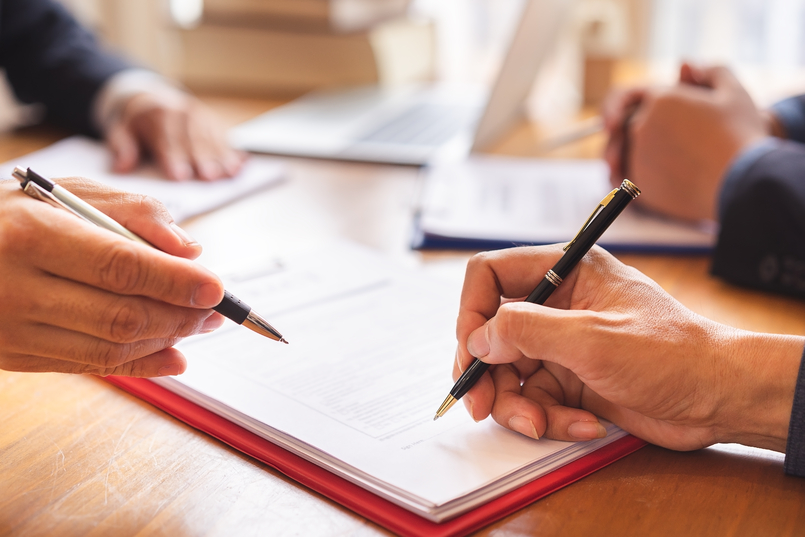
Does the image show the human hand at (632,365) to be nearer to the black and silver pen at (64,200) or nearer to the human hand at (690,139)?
the black and silver pen at (64,200)

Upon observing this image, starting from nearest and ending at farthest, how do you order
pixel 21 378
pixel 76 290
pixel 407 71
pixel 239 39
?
pixel 76 290 < pixel 21 378 < pixel 239 39 < pixel 407 71

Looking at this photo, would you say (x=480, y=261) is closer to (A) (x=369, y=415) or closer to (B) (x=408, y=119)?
(A) (x=369, y=415)

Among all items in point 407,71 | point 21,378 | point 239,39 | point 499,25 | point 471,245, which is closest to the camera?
point 21,378

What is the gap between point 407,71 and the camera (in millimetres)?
1795

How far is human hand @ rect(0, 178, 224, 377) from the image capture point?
17.0 inches

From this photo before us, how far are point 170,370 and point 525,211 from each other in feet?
1.87

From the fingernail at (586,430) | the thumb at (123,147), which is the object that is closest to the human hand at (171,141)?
the thumb at (123,147)

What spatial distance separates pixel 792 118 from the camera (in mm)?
980

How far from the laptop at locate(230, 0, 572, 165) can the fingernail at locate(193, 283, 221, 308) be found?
2.47 feet

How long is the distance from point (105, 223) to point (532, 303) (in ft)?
0.96

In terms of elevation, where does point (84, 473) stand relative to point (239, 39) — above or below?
below

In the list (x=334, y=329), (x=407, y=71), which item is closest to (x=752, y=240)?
(x=334, y=329)

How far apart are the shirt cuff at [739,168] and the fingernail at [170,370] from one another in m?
0.61

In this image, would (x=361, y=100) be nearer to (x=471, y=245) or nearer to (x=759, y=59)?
(x=471, y=245)
